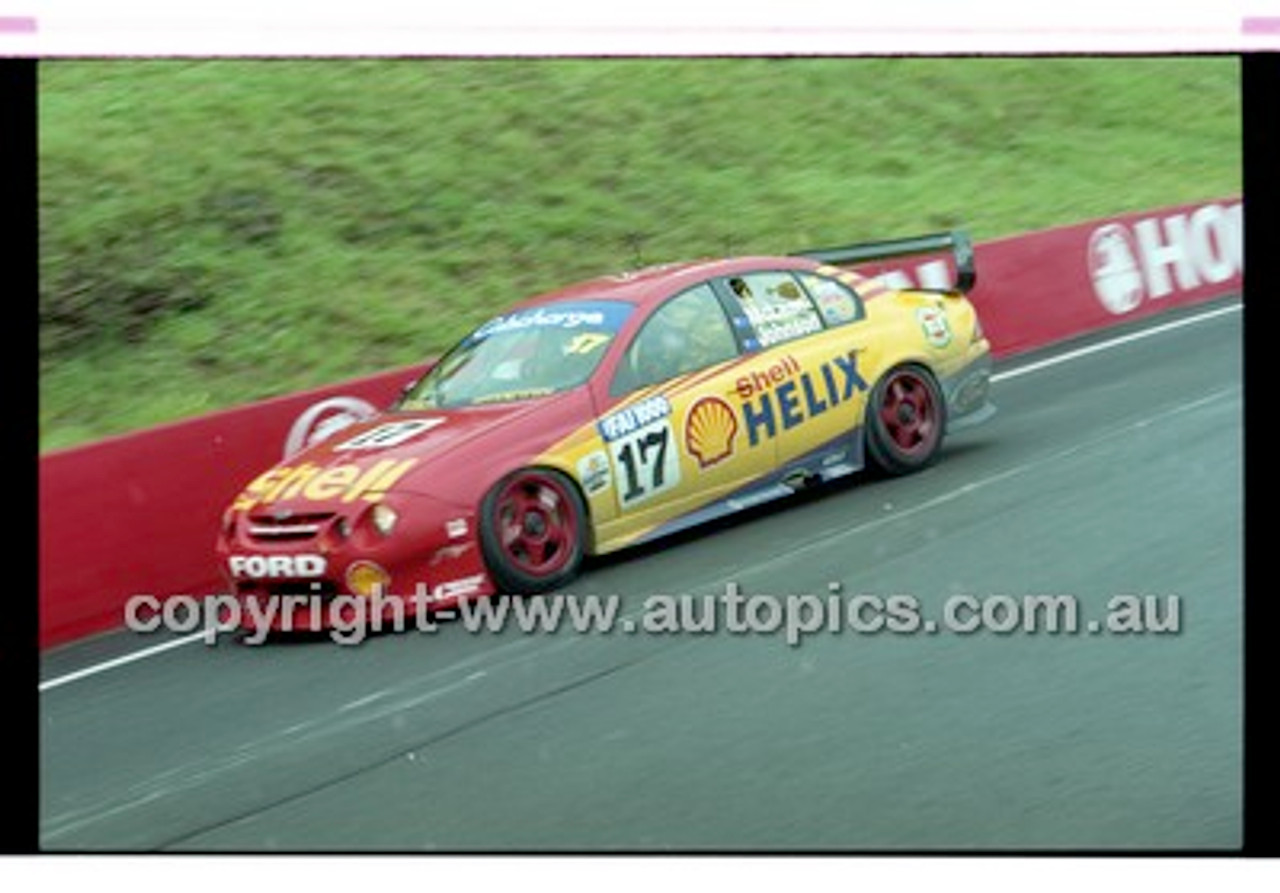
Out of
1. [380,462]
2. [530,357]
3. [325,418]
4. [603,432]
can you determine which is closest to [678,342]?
[603,432]

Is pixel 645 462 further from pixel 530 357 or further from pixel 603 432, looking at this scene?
pixel 530 357

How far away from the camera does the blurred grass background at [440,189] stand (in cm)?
696

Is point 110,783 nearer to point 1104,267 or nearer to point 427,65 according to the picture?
point 427,65

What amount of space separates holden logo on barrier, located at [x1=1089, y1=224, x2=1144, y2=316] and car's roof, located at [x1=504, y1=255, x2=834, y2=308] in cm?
281

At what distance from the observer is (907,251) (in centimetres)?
840

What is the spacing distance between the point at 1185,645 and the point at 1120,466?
2334 mm

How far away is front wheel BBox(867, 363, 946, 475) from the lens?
8.73 meters

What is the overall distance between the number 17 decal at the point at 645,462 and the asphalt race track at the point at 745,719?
0.32 m

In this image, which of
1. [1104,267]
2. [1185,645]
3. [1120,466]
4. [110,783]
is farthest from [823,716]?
[1104,267]

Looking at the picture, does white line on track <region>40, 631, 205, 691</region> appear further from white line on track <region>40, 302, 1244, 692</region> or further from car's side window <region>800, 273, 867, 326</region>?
car's side window <region>800, 273, 867, 326</region>

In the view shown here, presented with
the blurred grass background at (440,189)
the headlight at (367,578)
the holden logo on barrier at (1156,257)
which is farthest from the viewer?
the holden logo on barrier at (1156,257)

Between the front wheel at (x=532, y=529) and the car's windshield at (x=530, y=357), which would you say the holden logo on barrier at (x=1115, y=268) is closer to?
the car's windshield at (x=530, y=357)

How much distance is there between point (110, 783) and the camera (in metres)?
6.10
